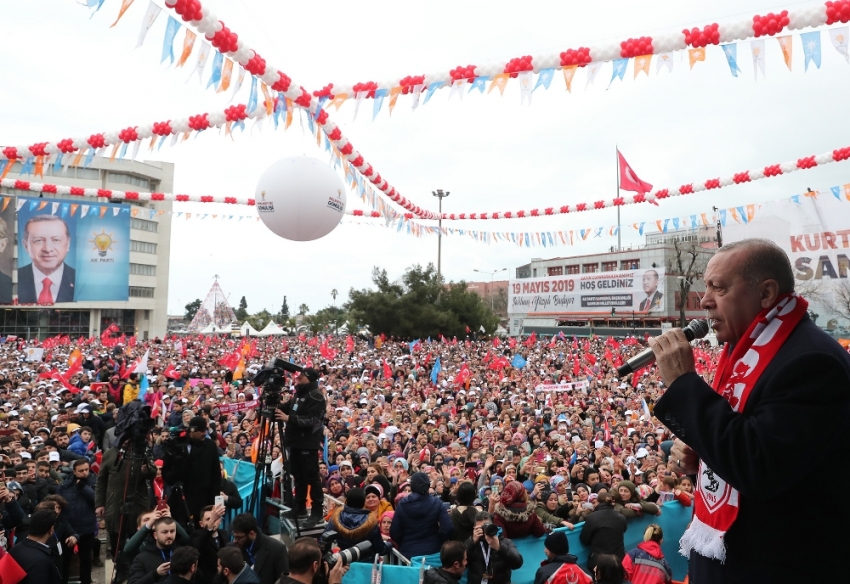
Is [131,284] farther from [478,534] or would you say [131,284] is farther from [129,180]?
[478,534]

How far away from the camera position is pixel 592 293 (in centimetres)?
4925

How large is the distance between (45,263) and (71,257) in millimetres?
2015

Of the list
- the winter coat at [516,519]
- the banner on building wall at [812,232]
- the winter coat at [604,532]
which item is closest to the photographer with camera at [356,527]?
the winter coat at [516,519]

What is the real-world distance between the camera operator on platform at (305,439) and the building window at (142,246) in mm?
57546

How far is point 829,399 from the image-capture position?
49.6 inches

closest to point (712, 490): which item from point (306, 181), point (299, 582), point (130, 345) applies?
point (299, 582)

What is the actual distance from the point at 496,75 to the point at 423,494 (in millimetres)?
4575

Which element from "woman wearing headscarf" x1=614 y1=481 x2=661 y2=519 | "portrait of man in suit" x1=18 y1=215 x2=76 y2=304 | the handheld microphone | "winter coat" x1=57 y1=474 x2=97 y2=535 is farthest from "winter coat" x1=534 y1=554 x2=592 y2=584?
"portrait of man in suit" x1=18 y1=215 x2=76 y2=304

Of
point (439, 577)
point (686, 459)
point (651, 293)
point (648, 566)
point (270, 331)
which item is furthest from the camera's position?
point (270, 331)

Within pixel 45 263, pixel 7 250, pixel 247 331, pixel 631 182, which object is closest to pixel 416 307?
pixel 247 331

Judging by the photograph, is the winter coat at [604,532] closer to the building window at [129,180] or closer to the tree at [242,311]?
the building window at [129,180]

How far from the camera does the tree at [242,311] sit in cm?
10438

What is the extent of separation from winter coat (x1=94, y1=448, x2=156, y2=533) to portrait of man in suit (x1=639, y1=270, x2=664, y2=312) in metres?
43.6

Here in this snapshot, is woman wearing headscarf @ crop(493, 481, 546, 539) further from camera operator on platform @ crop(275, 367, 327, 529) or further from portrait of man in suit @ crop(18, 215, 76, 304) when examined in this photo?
portrait of man in suit @ crop(18, 215, 76, 304)
